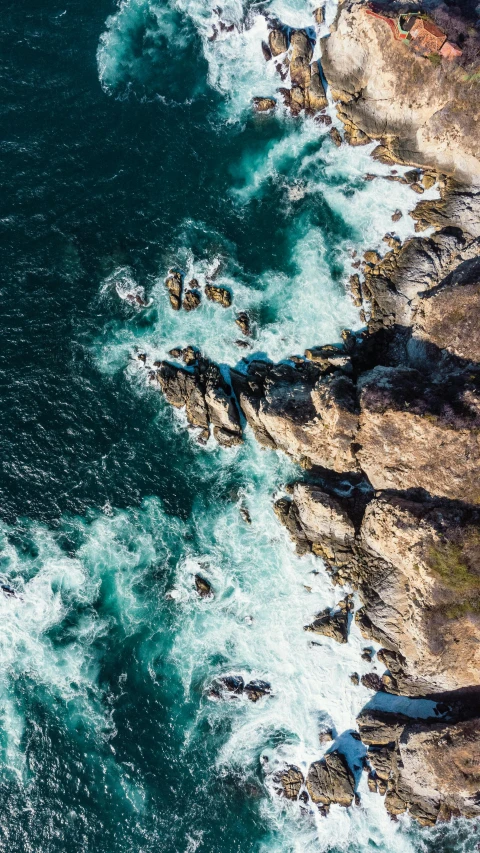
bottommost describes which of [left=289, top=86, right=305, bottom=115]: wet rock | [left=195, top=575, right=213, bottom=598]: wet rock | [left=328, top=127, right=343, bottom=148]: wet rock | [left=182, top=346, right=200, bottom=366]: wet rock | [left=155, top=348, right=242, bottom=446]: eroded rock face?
[left=195, top=575, right=213, bottom=598]: wet rock

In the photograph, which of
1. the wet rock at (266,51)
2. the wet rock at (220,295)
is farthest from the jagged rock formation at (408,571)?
the wet rock at (266,51)

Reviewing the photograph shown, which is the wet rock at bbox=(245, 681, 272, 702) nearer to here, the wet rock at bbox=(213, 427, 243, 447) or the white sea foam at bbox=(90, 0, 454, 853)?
the white sea foam at bbox=(90, 0, 454, 853)

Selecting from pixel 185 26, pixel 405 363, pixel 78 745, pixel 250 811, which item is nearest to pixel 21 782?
pixel 78 745

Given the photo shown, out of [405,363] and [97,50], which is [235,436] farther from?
[97,50]

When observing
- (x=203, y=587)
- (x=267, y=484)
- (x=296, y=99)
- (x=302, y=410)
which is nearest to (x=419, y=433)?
(x=302, y=410)

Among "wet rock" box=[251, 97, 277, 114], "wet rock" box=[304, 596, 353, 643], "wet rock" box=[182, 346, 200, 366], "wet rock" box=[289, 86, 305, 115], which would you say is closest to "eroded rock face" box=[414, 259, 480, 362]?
"wet rock" box=[182, 346, 200, 366]

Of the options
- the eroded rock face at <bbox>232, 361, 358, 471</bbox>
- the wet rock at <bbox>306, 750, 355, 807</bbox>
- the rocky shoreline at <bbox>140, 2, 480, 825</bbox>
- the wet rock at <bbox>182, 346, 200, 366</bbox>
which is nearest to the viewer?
the rocky shoreline at <bbox>140, 2, 480, 825</bbox>

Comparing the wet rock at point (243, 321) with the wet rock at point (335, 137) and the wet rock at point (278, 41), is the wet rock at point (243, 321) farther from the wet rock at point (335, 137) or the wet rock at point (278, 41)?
the wet rock at point (278, 41)
